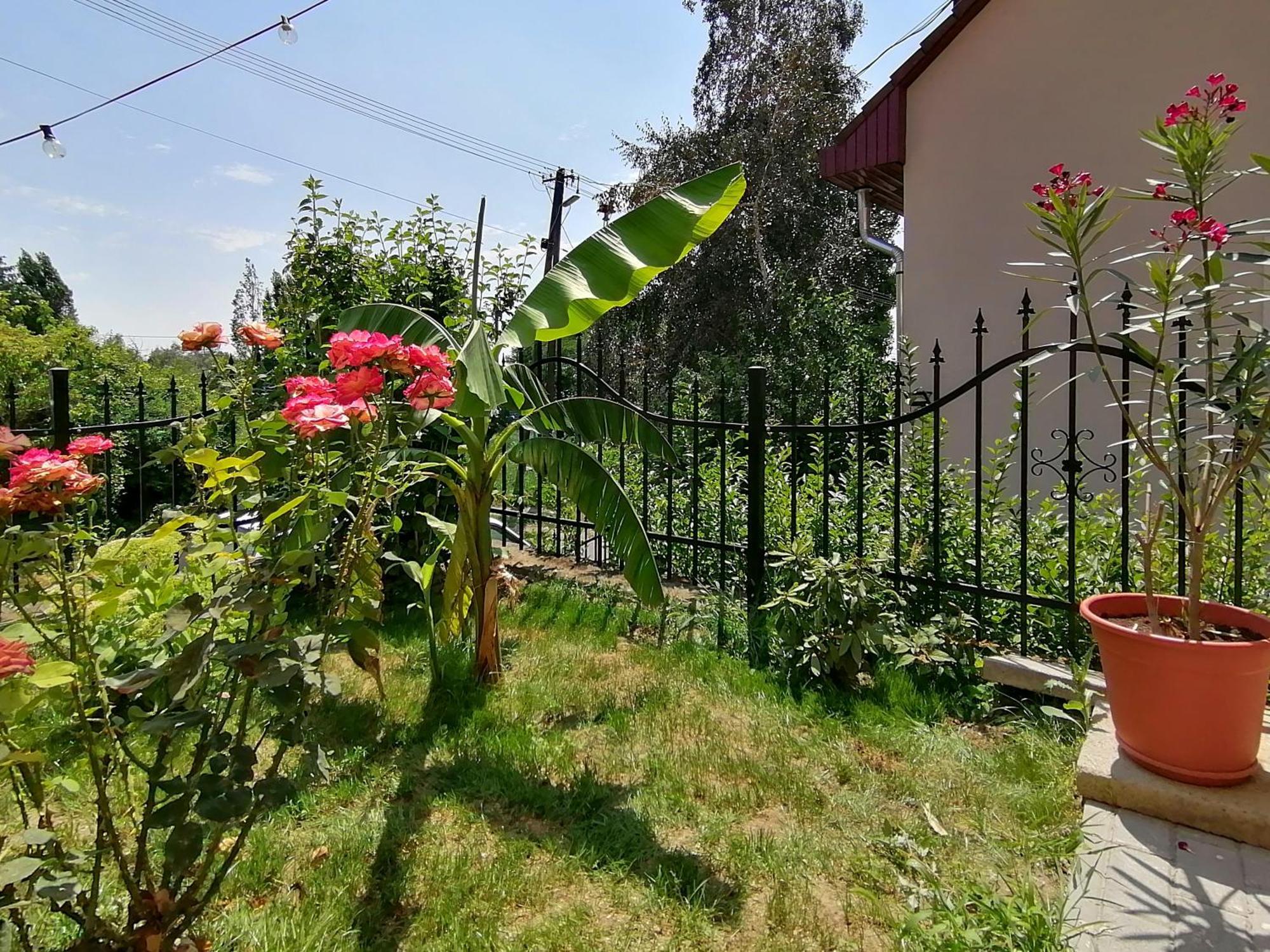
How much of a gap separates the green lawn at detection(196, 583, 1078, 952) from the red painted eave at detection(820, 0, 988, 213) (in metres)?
6.36

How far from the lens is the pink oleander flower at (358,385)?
1746 millimetres

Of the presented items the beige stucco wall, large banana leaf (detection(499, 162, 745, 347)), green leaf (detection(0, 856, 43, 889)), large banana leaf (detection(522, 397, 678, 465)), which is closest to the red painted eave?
the beige stucco wall

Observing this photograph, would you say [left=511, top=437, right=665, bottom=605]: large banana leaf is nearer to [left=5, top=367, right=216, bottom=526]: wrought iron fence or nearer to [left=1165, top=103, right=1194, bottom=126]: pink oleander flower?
[left=5, top=367, right=216, bottom=526]: wrought iron fence

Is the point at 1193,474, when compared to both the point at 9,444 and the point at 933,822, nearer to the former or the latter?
the point at 933,822

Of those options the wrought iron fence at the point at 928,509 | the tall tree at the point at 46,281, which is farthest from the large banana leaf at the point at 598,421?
the tall tree at the point at 46,281

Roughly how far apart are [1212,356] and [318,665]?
2882 mm

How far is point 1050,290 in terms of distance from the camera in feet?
20.7

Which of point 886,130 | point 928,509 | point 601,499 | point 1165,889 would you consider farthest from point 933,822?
point 886,130

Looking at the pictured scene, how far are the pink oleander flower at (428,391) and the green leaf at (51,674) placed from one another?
3.21 ft

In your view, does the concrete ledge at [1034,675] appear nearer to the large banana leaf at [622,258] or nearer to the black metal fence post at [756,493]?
the black metal fence post at [756,493]

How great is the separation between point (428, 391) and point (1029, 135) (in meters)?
6.92

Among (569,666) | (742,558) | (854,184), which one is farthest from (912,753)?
(854,184)

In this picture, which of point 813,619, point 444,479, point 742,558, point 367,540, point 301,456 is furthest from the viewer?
point 742,558

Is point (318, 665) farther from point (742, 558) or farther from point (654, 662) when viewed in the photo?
point (742, 558)
